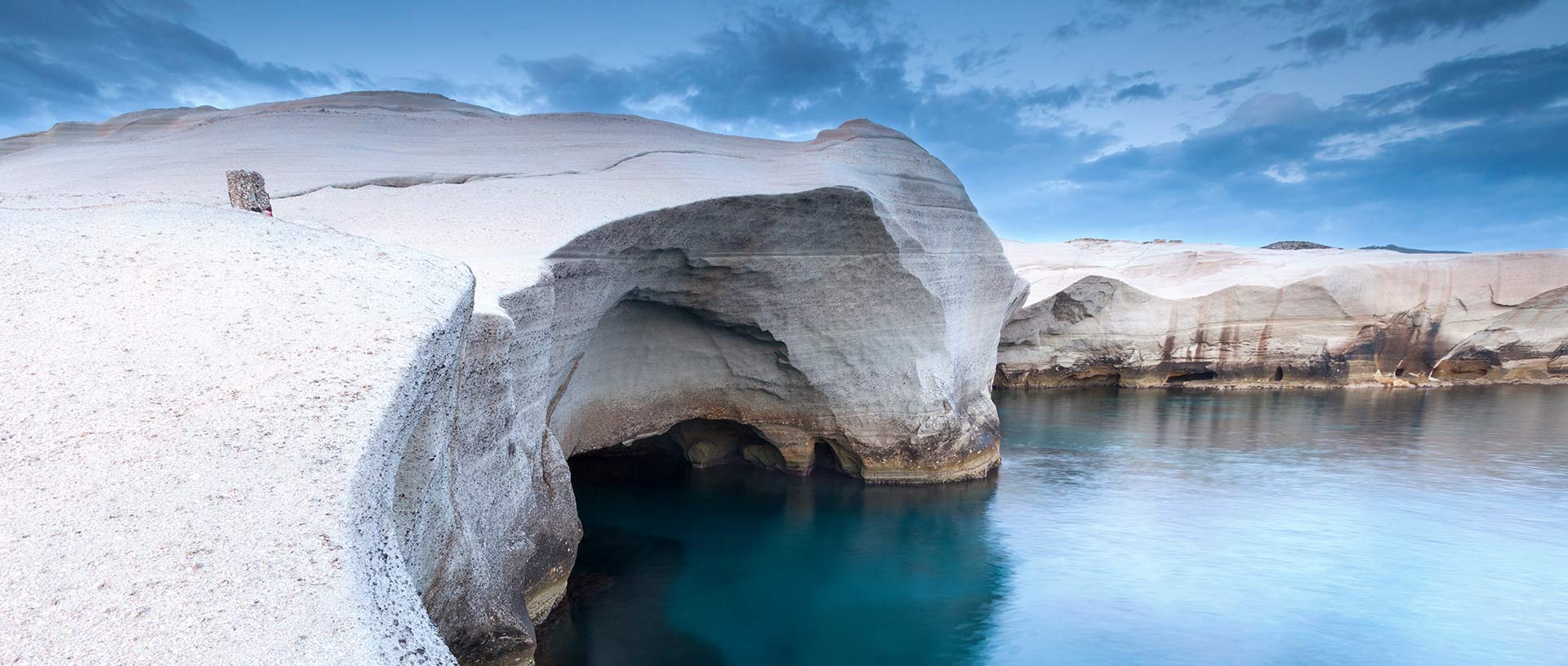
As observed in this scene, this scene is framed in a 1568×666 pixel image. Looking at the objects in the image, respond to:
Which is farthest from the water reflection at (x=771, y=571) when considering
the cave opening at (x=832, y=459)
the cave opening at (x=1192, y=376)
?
the cave opening at (x=1192, y=376)

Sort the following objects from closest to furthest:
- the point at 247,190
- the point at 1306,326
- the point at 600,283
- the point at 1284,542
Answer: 1. the point at 247,190
2. the point at 600,283
3. the point at 1284,542
4. the point at 1306,326

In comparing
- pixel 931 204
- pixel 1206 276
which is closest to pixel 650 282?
pixel 931 204

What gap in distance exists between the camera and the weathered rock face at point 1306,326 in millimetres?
Result: 20266

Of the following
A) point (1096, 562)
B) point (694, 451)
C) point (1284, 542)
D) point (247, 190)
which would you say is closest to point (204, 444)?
point (247, 190)

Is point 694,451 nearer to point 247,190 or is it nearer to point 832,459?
point 832,459

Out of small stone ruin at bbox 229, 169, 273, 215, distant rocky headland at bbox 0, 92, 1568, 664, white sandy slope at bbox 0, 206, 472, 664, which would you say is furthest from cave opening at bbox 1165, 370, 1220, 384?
white sandy slope at bbox 0, 206, 472, 664

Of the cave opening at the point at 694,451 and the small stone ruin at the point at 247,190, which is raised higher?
the small stone ruin at the point at 247,190

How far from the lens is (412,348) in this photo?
10.3ft

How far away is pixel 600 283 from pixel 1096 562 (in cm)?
558

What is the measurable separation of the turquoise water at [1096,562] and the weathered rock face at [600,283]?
33.8 inches

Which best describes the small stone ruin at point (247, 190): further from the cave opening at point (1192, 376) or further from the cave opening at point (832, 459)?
the cave opening at point (1192, 376)

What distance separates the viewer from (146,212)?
4328 mm

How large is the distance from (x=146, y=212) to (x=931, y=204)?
794cm

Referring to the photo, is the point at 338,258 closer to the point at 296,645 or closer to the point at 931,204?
the point at 296,645
